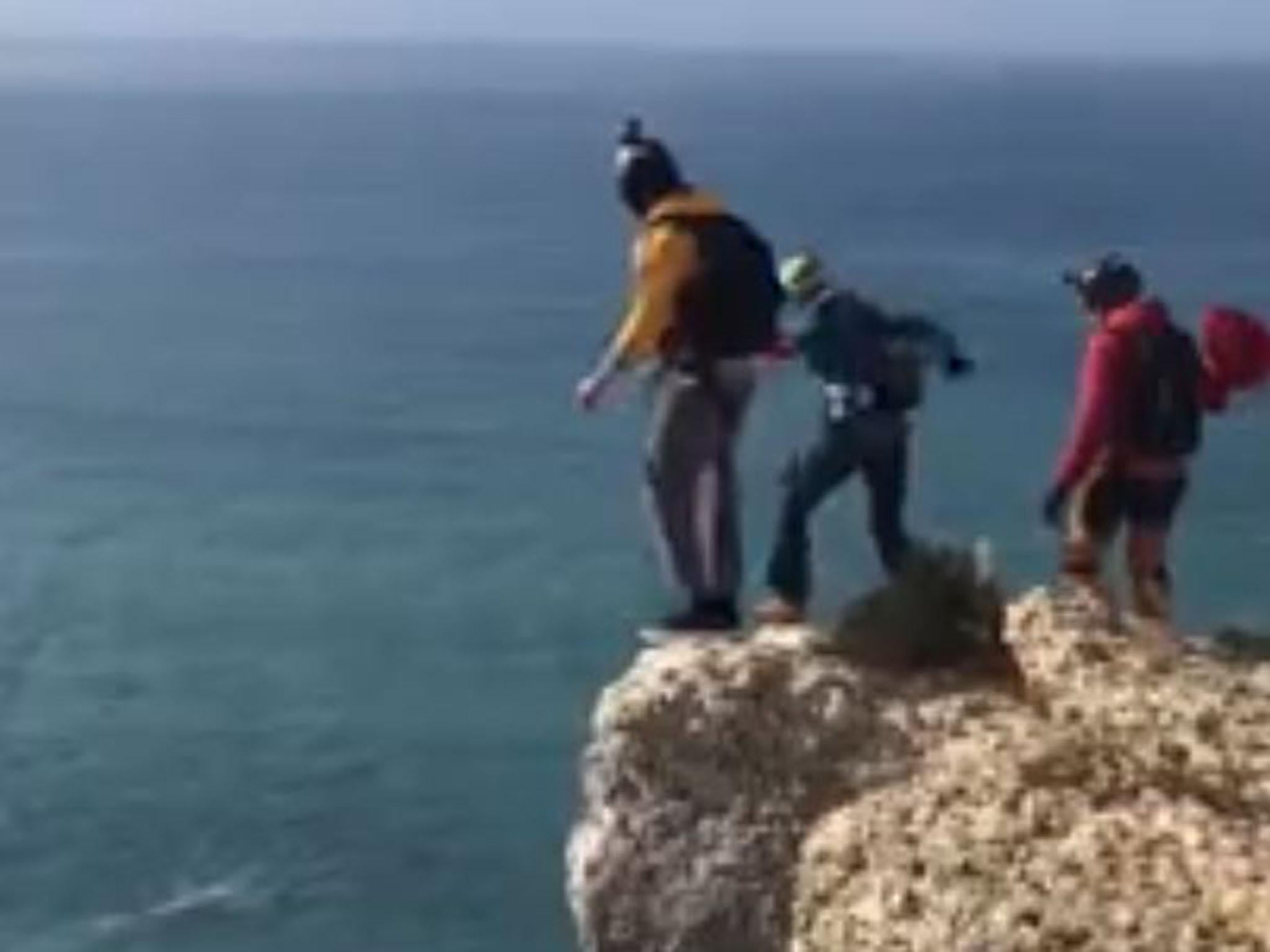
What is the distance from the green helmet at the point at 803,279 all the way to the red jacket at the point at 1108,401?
142 cm

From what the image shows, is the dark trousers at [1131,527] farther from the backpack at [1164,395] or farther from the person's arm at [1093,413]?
the backpack at [1164,395]

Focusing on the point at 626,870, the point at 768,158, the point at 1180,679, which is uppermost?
the point at 1180,679

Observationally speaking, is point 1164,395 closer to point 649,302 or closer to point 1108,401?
point 1108,401

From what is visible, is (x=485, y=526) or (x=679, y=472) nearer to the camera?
(x=679, y=472)

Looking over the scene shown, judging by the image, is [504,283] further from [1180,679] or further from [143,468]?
[1180,679]

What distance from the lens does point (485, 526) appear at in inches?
2638

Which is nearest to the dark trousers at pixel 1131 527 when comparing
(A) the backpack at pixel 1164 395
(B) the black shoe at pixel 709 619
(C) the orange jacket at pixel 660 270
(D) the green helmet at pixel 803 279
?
(A) the backpack at pixel 1164 395

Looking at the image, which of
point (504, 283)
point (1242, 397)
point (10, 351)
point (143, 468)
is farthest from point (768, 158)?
point (1242, 397)

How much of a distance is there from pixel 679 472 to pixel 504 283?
312ft

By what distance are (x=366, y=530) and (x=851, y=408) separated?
170 ft

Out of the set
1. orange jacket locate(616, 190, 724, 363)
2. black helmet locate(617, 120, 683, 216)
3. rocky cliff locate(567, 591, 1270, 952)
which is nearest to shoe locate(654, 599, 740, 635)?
rocky cliff locate(567, 591, 1270, 952)

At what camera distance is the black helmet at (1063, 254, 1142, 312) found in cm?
1614

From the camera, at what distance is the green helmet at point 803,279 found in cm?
1625

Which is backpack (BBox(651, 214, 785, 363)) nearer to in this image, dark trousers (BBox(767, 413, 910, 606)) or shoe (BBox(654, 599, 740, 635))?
dark trousers (BBox(767, 413, 910, 606))
